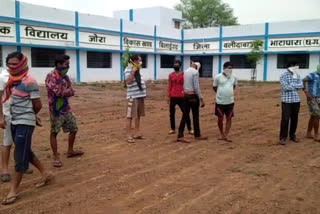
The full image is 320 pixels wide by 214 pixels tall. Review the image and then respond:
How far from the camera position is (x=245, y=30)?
3109 centimetres

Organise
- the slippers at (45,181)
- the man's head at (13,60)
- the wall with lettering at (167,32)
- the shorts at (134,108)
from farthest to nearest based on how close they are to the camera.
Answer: the wall with lettering at (167,32)
the shorts at (134,108)
the slippers at (45,181)
the man's head at (13,60)

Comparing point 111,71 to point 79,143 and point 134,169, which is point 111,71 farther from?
point 134,169

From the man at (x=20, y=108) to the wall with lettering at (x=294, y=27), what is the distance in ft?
90.9

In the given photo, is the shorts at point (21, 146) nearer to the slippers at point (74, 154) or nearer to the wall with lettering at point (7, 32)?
the slippers at point (74, 154)

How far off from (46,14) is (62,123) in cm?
1840

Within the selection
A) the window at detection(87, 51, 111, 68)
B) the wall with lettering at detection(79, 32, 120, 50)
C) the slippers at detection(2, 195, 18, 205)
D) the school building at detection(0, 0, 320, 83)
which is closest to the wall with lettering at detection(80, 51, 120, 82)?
the school building at detection(0, 0, 320, 83)

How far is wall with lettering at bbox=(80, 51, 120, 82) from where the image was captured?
80.6 feet

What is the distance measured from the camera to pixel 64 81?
17.5 ft

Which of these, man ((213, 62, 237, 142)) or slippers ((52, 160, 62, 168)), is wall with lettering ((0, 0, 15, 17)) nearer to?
man ((213, 62, 237, 142))

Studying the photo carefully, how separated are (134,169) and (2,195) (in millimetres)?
1788

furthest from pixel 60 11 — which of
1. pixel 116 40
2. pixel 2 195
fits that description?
pixel 2 195

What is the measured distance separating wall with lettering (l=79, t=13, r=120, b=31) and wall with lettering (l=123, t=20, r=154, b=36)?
0.99 metres

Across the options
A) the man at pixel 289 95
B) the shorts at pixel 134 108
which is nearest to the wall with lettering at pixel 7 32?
the shorts at pixel 134 108

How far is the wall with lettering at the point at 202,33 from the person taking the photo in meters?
32.7
